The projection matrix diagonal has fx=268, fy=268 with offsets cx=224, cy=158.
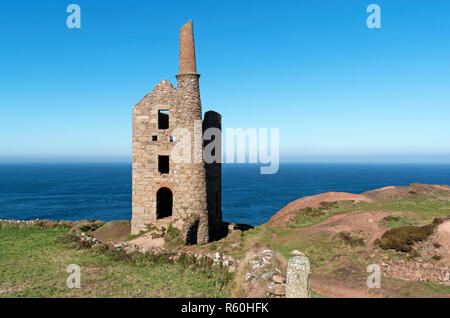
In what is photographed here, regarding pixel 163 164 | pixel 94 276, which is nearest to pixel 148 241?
pixel 94 276

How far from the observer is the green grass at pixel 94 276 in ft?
35.4

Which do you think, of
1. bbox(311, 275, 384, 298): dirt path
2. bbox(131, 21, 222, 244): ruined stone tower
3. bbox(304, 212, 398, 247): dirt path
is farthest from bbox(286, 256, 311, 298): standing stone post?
bbox(304, 212, 398, 247): dirt path

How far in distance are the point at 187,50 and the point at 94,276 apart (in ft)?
49.5

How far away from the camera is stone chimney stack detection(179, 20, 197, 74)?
1891cm

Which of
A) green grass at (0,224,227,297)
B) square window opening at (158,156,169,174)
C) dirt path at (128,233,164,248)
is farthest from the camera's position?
square window opening at (158,156,169,174)

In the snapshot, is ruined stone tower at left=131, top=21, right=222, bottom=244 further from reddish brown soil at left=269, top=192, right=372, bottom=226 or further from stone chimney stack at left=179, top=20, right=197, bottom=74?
reddish brown soil at left=269, top=192, right=372, bottom=226

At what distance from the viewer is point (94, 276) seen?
12.6 meters

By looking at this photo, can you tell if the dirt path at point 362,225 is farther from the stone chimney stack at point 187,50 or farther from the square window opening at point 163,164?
the stone chimney stack at point 187,50
